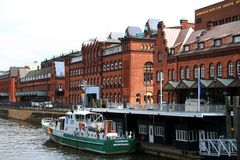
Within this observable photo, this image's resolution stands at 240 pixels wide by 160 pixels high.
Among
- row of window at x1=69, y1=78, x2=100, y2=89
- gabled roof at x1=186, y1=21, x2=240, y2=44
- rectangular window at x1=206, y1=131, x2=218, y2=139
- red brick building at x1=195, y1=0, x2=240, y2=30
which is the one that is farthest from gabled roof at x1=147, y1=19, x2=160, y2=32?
rectangular window at x1=206, y1=131, x2=218, y2=139

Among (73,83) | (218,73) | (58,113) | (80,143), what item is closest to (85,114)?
(80,143)

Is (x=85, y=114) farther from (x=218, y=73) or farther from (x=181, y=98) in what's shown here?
(x=218, y=73)

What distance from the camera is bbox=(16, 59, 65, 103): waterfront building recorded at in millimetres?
136250

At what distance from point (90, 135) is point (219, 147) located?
763 inches

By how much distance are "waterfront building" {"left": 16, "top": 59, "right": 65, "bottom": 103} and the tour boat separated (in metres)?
69.8

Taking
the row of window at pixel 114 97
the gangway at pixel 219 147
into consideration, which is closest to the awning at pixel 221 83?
the gangway at pixel 219 147

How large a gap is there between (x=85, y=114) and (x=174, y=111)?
47.5 feet

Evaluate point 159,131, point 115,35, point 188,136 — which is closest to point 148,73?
point 115,35

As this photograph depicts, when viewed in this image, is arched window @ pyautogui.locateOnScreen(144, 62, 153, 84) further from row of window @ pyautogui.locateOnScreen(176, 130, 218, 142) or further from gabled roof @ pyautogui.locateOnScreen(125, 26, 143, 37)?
row of window @ pyautogui.locateOnScreen(176, 130, 218, 142)

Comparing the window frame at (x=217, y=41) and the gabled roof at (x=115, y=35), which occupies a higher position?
the gabled roof at (x=115, y=35)

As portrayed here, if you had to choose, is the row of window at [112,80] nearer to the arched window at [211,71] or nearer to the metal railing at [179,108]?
the metal railing at [179,108]

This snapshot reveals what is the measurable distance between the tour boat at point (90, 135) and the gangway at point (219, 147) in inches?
474

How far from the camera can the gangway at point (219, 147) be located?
1496 inches

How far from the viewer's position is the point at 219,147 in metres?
38.8
